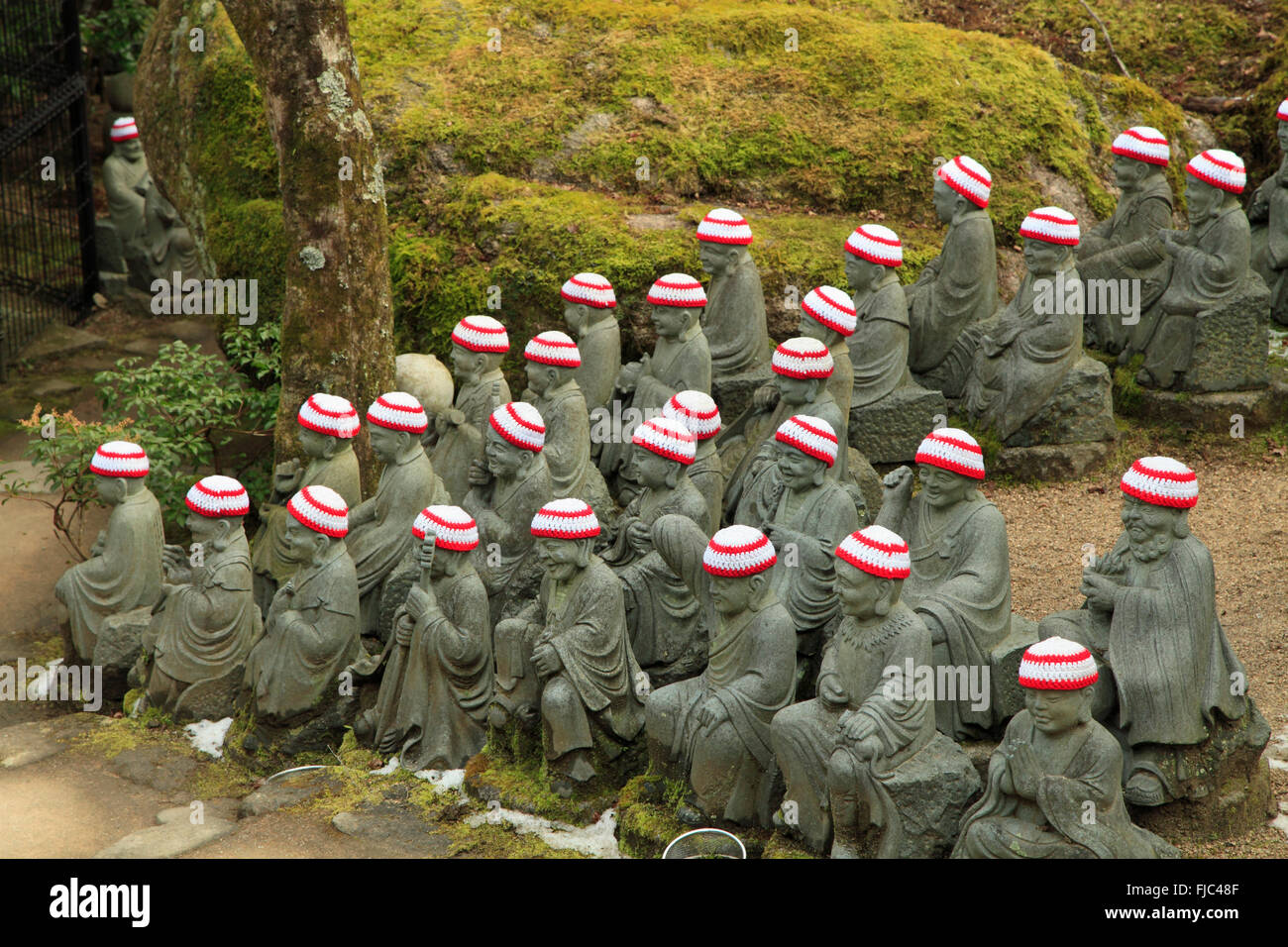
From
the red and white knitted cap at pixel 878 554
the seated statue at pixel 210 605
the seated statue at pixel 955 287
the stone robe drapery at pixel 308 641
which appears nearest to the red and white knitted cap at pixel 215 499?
the seated statue at pixel 210 605

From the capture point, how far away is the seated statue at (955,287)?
1109 cm

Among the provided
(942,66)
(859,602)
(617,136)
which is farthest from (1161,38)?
(859,602)

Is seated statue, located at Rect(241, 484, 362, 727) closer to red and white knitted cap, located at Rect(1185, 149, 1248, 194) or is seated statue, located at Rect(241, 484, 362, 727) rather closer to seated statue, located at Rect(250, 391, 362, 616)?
seated statue, located at Rect(250, 391, 362, 616)

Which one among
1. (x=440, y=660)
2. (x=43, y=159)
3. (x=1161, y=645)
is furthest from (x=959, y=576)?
(x=43, y=159)

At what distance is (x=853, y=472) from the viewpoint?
9.98 metres

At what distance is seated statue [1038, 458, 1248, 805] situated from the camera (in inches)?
266

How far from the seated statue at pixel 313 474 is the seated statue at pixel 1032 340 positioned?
4.65 metres

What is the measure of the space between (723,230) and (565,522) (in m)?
3.88

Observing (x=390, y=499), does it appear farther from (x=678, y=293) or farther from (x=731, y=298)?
(x=731, y=298)

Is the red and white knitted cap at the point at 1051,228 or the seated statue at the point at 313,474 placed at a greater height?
the red and white knitted cap at the point at 1051,228

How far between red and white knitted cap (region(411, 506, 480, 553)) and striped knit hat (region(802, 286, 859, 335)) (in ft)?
9.61

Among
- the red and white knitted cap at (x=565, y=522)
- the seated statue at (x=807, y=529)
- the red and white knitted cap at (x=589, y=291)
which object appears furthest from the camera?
the red and white knitted cap at (x=589, y=291)

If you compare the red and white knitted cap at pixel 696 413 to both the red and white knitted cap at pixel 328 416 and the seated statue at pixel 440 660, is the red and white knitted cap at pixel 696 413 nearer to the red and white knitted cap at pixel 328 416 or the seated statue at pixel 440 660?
the seated statue at pixel 440 660

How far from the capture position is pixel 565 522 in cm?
763
